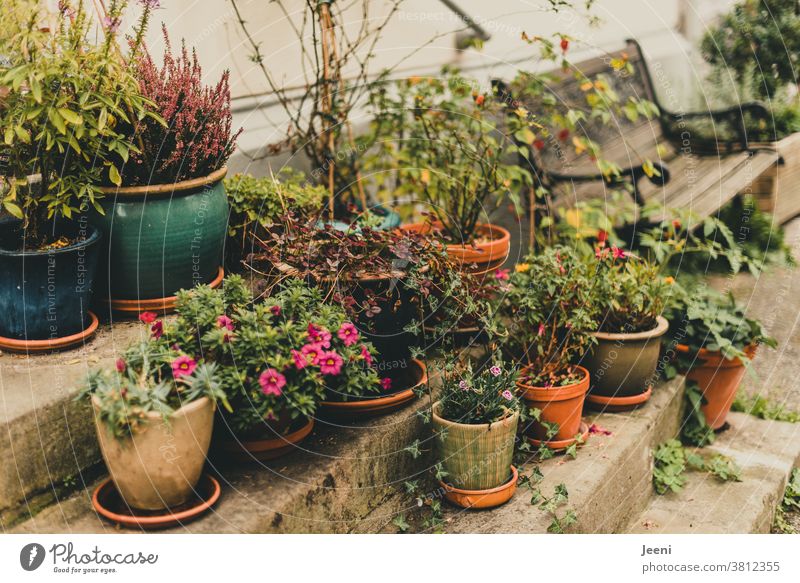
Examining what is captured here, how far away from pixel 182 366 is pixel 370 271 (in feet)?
2.49

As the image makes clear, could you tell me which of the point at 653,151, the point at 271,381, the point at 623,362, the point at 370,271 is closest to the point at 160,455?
the point at 271,381

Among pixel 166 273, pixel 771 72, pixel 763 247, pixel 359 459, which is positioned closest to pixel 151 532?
pixel 359 459

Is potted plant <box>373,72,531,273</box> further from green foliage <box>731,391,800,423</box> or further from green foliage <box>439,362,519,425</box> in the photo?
green foliage <box>731,391,800,423</box>

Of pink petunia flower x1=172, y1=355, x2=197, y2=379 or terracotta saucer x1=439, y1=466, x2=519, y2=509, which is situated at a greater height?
pink petunia flower x1=172, y1=355, x2=197, y2=379

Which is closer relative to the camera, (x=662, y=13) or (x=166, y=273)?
(x=166, y=273)

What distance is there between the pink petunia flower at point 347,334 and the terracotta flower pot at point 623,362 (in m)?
1.15

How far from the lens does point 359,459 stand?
2.50 meters

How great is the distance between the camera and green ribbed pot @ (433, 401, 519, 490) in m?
2.53

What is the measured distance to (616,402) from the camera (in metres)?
3.20

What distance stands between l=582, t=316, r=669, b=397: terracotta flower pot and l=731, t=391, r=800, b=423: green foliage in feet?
2.78

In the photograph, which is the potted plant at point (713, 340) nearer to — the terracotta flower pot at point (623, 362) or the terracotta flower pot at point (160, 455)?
the terracotta flower pot at point (623, 362)

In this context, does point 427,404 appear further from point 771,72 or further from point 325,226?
point 771,72

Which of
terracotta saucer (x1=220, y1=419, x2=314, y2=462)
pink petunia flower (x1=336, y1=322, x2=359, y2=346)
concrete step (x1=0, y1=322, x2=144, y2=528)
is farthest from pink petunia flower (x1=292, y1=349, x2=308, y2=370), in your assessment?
concrete step (x1=0, y1=322, x2=144, y2=528)
